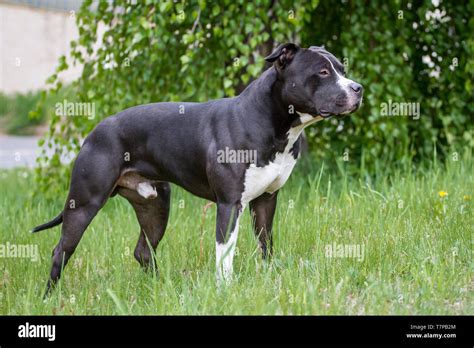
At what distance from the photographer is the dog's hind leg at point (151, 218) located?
13.7ft

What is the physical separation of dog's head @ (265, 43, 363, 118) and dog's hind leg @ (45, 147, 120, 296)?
1.02 meters

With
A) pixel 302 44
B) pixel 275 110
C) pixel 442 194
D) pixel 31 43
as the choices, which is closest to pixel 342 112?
pixel 275 110

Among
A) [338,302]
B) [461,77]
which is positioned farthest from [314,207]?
[461,77]

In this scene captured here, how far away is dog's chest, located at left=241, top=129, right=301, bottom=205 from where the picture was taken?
11.8ft

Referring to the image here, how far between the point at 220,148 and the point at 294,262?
2.59 ft

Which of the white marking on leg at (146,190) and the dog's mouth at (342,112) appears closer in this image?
the dog's mouth at (342,112)

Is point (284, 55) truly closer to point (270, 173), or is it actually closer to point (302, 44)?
point (270, 173)

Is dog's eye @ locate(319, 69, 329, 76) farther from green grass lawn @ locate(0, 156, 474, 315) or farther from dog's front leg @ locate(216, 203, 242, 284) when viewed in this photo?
green grass lawn @ locate(0, 156, 474, 315)

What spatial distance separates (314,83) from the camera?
3.59m

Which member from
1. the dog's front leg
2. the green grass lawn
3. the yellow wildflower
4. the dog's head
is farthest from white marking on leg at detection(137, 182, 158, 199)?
the yellow wildflower

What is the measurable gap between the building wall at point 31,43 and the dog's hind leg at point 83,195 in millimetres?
11978

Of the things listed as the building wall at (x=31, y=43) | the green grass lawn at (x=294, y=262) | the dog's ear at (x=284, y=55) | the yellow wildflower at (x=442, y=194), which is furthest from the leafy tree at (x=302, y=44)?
the building wall at (x=31, y=43)

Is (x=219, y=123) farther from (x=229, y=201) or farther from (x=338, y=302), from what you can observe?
(x=338, y=302)

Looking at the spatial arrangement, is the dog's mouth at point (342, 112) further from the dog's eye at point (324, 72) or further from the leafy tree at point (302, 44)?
the leafy tree at point (302, 44)
